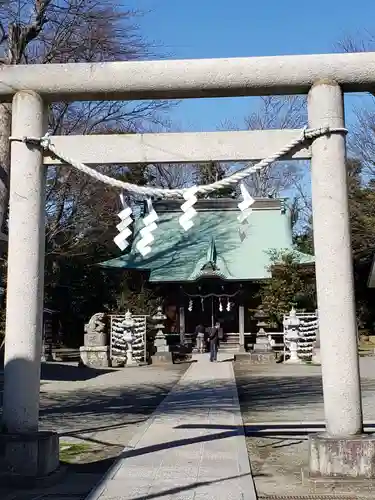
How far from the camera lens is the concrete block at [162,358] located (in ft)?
74.0

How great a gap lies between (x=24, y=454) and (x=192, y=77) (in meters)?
3.96

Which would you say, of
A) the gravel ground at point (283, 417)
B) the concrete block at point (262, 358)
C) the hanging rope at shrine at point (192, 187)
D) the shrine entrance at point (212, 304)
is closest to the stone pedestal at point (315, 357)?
the concrete block at point (262, 358)

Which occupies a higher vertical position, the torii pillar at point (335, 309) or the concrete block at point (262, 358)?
the torii pillar at point (335, 309)

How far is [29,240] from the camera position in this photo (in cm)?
582

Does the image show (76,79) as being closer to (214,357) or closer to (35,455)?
(35,455)

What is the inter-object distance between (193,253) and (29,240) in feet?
Answer: 71.6

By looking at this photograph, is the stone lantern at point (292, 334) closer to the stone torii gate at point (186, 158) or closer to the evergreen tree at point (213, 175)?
the evergreen tree at point (213, 175)

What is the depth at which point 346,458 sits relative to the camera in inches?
212

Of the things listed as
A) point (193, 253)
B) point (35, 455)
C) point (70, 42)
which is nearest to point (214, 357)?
point (193, 253)

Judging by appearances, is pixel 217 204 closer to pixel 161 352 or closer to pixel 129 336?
pixel 161 352

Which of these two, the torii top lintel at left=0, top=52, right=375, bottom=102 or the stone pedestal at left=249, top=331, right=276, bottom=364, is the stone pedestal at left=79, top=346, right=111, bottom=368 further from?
the torii top lintel at left=0, top=52, right=375, bottom=102

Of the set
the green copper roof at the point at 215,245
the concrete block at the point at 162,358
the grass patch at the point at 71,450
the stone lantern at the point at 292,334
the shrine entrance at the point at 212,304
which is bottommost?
the grass patch at the point at 71,450

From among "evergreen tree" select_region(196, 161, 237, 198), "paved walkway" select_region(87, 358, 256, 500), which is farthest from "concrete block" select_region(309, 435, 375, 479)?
"evergreen tree" select_region(196, 161, 237, 198)

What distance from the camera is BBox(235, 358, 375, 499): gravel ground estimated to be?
5.63m
